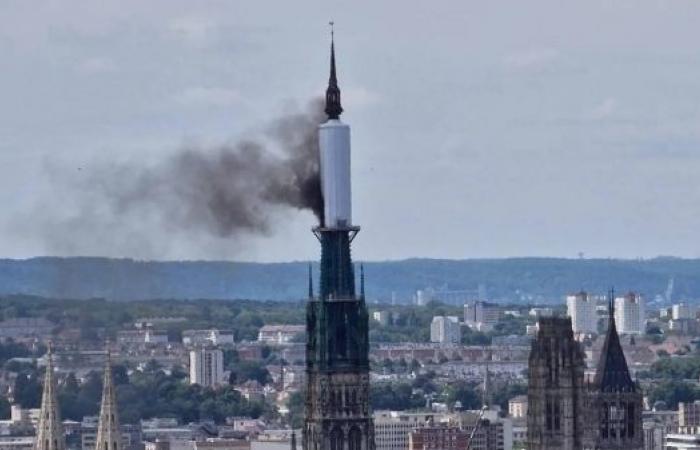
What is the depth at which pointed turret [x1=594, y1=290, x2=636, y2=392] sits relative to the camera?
79.0 meters

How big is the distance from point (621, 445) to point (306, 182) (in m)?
11.9

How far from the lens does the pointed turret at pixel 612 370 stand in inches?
3110

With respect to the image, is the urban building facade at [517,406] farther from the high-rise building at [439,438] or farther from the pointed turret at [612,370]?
the pointed turret at [612,370]

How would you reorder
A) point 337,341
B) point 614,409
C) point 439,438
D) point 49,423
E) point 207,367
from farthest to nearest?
1. point 207,367
2. point 439,438
3. point 49,423
4. point 614,409
5. point 337,341

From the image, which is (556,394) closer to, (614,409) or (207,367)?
(614,409)

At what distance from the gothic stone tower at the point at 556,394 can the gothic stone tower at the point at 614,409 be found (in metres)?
0.50

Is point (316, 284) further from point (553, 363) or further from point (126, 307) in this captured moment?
point (126, 307)

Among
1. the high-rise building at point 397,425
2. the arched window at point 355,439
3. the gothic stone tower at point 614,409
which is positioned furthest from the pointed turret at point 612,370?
the high-rise building at point 397,425

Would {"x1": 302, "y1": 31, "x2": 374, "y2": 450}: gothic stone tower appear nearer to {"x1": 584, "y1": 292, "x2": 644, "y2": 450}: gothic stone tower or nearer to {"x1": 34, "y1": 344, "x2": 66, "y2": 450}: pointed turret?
{"x1": 584, "y1": 292, "x2": 644, "y2": 450}: gothic stone tower

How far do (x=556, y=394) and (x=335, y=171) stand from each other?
10.2 m

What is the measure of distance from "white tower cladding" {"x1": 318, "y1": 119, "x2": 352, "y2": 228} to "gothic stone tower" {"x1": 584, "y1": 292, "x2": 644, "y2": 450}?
1052cm

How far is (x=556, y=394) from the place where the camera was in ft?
254

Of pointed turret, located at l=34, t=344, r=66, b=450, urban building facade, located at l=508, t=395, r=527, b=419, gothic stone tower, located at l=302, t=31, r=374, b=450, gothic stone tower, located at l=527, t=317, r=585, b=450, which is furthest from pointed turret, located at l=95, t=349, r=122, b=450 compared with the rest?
urban building facade, located at l=508, t=395, r=527, b=419

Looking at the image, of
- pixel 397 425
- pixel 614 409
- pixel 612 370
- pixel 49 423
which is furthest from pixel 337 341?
pixel 397 425
